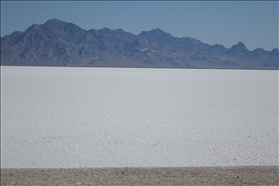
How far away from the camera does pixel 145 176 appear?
4.94 meters

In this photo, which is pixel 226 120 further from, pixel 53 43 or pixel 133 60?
pixel 53 43

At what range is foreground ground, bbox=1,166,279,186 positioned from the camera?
15.2 ft

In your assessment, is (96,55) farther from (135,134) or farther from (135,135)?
(135,135)

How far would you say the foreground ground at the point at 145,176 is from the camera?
4629 millimetres

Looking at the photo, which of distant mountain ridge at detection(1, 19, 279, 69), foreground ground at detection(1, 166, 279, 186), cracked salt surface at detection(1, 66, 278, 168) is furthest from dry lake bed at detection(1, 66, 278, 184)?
distant mountain ridge at detection(1, 19, 279, 69)

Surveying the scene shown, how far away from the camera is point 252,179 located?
15.8 ft

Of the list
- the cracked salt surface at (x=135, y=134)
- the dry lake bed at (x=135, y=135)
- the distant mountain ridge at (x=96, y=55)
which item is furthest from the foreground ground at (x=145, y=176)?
the distant mountain ridge at (x=96, y=55)

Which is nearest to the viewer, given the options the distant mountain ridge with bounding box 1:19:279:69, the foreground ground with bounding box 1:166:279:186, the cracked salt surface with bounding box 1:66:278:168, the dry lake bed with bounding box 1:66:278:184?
the foreground ground with bounding box 1:166:279:186

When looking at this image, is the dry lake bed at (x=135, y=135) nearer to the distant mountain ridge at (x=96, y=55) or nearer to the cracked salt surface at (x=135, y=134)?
the cracked salt surface at (x=135, y=134)

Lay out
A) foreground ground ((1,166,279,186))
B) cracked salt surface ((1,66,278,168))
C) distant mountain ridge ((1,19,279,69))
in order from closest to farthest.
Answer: foreground ground ((1,166,279,186)) → cracked salt surface ((1,66,278,168)) → distant mountain ridge ((1,19,279,69))

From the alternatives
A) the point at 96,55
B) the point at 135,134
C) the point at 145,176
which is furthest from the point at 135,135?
the point at 96,55

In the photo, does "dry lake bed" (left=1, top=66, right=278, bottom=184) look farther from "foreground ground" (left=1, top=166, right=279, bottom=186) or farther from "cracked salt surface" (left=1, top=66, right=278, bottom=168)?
"foreground ground" (left=1, top=166, right=279, bottom=186)

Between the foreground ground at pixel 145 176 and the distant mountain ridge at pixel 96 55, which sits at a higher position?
the distant mountain ridge at pixel 96 55

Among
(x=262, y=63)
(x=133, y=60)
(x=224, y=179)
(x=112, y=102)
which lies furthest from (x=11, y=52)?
(x=224, y=179)
